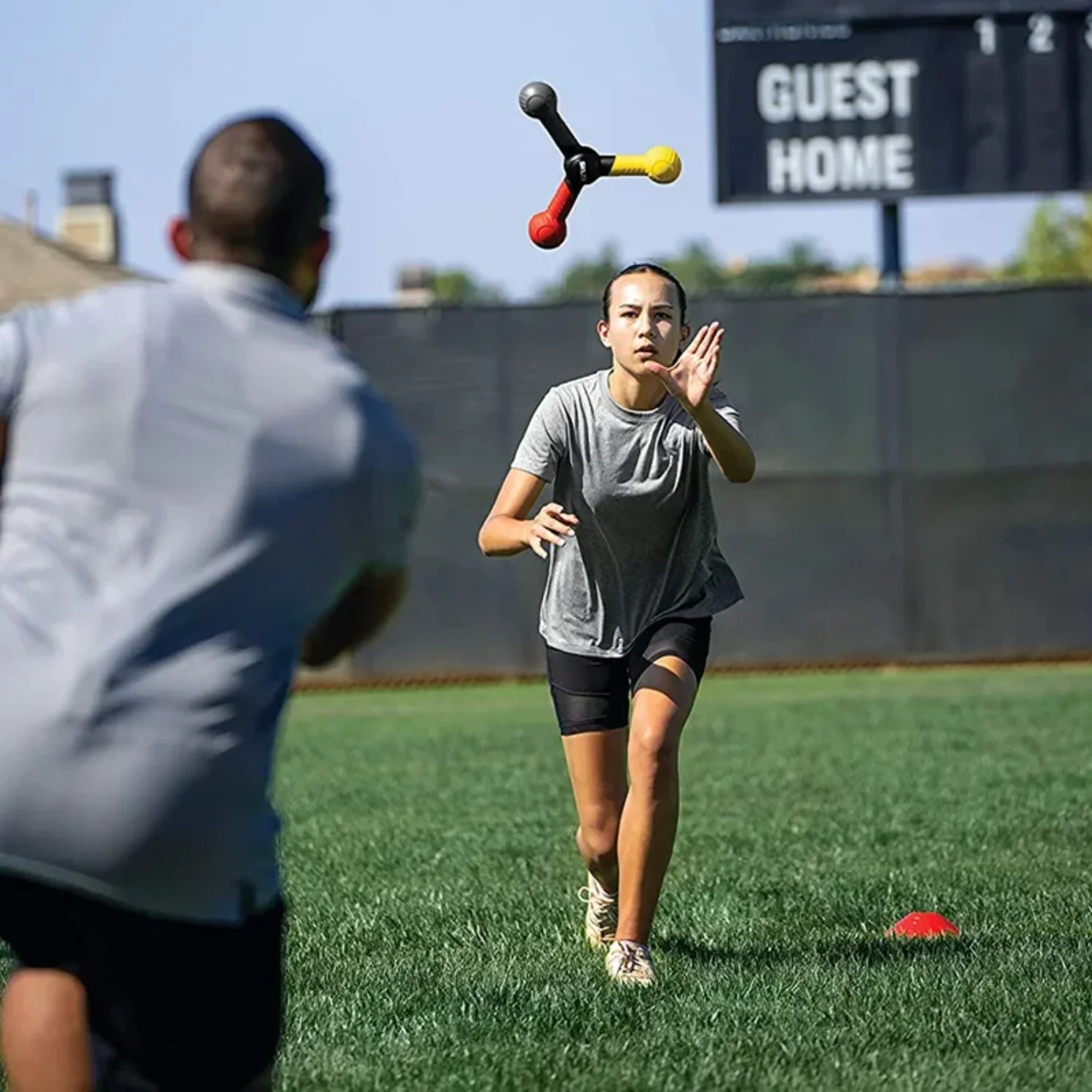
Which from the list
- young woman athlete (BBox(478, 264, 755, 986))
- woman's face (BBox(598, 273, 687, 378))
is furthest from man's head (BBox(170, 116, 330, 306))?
woman's face (BBox(598, 273, 687, 378))

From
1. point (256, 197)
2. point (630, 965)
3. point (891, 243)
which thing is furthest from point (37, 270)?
point (256, 197)

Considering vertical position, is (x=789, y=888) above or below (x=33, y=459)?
below

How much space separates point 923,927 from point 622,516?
1.54 m

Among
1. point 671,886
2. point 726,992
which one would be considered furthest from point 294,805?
point 726,992

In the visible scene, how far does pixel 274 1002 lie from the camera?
3004mm

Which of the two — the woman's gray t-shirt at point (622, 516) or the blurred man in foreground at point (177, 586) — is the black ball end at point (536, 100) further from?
the blurred man in foreground at point (177, 586)

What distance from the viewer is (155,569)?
2783 millimetres

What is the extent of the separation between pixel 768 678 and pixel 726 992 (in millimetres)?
12278

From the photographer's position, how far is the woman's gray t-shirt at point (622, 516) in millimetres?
6160

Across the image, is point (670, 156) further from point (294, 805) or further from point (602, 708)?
point (294, 805)

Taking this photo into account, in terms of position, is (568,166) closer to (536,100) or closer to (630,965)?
(536,100)

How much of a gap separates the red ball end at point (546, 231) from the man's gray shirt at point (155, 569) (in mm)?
3127

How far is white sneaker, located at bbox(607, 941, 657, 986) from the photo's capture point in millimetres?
5809

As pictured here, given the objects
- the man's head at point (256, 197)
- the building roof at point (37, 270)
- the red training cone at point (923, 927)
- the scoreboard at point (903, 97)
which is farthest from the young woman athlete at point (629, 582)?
the building roof at point (37, 270)
